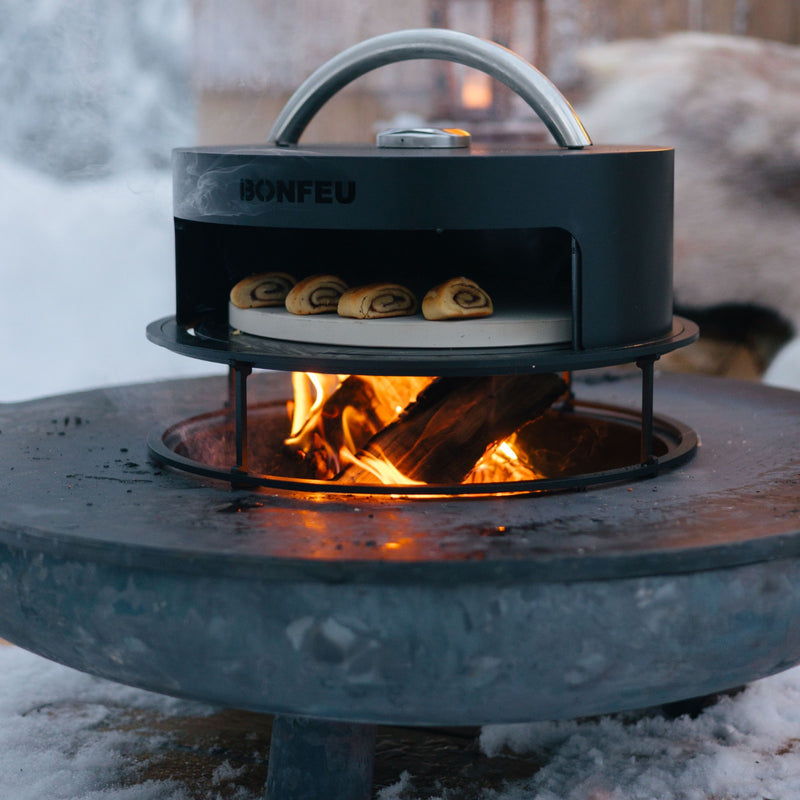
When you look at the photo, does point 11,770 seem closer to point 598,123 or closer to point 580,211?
point 580,211

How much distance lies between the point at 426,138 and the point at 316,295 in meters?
0.33

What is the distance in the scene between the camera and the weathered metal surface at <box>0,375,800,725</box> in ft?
4.76

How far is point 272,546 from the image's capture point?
1.51m

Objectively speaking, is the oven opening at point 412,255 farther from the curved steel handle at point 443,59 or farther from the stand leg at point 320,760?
the stand leg at point 320,760

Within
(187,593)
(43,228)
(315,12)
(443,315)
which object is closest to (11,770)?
(187,593)

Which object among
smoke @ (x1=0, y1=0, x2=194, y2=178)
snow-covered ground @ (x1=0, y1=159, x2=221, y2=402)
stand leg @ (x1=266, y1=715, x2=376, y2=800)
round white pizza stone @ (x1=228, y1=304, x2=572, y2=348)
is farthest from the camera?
snow-covered ground @ (x1=0, y1=159, x2=221, y2=402)

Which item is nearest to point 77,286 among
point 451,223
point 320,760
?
point 451,223

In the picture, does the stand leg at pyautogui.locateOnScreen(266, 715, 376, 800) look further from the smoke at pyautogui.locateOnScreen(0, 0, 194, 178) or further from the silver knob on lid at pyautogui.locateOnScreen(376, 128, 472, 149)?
the smoke at pyautogui.locateOnScreen(0, 0, 194, 178)

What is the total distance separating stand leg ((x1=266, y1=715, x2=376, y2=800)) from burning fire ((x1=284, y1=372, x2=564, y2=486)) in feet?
1.48

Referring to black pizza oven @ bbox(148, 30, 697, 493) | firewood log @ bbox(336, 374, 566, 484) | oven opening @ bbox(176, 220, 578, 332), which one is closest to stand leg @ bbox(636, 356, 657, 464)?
black pizza oven @ bbox(148, 30, 697, 493)

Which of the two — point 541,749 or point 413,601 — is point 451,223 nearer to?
point 413,601

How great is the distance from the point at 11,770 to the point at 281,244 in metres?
1.14

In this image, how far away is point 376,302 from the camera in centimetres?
192

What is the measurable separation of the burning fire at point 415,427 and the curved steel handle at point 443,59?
1.55 ft
